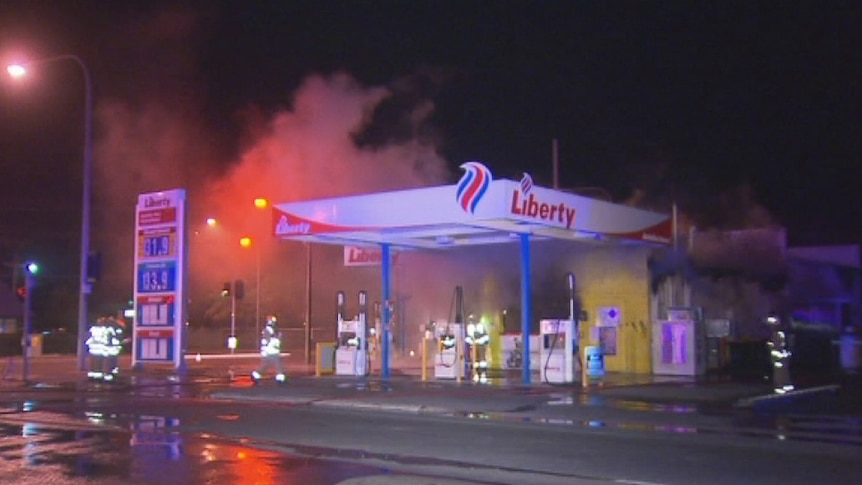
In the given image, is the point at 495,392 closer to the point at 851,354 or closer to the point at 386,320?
the point at 386,320

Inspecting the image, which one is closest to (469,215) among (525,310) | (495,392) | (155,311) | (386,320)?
(525,310)

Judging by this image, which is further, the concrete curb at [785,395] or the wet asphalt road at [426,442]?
the concrete curb at [785,395]

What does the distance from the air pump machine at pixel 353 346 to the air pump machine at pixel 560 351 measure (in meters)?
5.82

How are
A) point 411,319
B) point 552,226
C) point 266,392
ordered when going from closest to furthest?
point 266,392
point 552,226
point 411,319

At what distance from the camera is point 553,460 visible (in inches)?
475

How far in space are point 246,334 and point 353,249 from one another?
25.6 meters

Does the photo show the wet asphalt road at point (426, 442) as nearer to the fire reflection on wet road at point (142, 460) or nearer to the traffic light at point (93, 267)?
the fire reflection on wet road at point (142, 460)

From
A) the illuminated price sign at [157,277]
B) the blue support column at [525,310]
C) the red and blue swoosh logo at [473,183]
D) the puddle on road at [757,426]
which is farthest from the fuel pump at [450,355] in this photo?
the illuminated price sign at [157,277]

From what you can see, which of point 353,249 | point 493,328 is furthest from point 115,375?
point 493,328

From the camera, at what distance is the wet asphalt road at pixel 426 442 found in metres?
11.0

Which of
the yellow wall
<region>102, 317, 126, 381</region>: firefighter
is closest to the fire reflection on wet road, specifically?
<region>102, 317, 126, 381</region>: firefighter

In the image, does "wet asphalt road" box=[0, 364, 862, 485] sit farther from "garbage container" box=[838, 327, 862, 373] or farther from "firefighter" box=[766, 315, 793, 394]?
"garbage container" box=[838, 327, 862, 373]

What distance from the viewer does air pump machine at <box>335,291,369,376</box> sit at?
92.0 ft

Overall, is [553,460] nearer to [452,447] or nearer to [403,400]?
[452,447]
